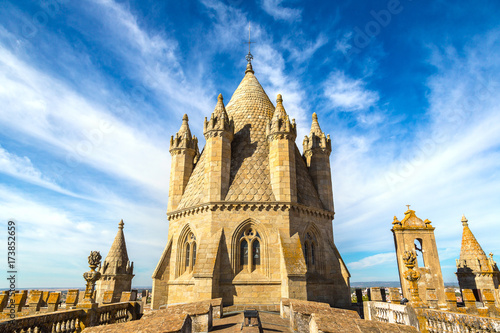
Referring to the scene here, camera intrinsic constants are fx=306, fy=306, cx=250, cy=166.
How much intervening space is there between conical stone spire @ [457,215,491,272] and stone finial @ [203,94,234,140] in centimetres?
2329

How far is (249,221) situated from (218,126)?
6.53m

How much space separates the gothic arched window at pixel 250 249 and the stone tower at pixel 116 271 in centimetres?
1249

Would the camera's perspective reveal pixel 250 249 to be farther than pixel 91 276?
Yes

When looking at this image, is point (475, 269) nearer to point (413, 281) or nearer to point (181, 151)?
point (413, 281)

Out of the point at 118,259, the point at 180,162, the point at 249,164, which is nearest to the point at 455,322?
the point at 249,164

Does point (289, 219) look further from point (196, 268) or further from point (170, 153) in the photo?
point (170, 153)

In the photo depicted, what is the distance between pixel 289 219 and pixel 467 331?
954cm

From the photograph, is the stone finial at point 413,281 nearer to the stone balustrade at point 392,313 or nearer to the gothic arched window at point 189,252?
the stone balustrade at point 392,313

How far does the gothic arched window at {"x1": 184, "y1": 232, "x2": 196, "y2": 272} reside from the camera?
18250 millimetres

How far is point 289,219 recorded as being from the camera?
17.4 meters

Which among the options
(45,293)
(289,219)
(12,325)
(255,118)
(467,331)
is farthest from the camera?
(255,118)

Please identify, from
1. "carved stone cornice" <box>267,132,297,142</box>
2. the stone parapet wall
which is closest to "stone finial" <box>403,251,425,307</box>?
the stone parapet wall

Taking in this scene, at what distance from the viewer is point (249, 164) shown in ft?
64.9

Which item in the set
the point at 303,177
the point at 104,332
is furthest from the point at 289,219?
the point at 104,332
